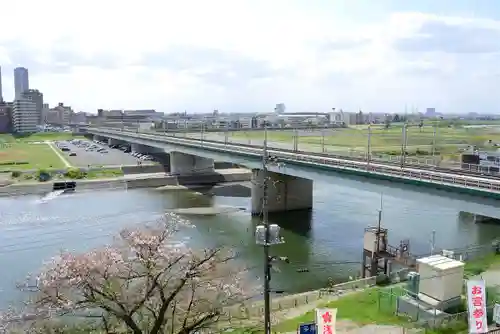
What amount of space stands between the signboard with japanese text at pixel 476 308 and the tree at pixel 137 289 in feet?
20.5

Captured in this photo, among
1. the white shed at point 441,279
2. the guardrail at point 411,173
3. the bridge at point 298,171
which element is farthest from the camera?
the bridge at point 298,171

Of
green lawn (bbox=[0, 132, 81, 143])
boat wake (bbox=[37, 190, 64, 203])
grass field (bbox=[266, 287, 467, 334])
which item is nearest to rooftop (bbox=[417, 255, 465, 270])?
grass field (bbox=[266, 287, 467, 334])

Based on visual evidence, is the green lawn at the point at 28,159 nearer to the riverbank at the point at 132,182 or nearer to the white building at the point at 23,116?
the riverbank at the point at 132,182

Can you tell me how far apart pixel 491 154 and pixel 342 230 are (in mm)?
13701

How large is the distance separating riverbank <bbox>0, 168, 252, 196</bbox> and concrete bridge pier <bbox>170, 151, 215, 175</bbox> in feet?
3.88

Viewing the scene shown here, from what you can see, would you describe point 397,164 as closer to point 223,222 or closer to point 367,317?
point 223,222

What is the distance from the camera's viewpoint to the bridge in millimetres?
21516

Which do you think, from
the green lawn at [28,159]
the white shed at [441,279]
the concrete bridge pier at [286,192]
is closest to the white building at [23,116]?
the green lawn at [28,159]

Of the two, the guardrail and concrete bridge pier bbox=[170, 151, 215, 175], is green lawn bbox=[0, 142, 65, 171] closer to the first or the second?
concrete bridge pier bbox=[170, 151, 215, 175]

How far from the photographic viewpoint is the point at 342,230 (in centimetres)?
3228

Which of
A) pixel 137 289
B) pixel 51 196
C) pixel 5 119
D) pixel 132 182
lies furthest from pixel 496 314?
pixel 5 119

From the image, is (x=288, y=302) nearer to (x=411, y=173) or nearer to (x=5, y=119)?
(x=411, y=173)

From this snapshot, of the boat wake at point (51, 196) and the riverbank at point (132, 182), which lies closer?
the boat wake at point (51, 196)

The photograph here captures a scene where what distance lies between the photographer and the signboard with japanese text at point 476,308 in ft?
38.5
